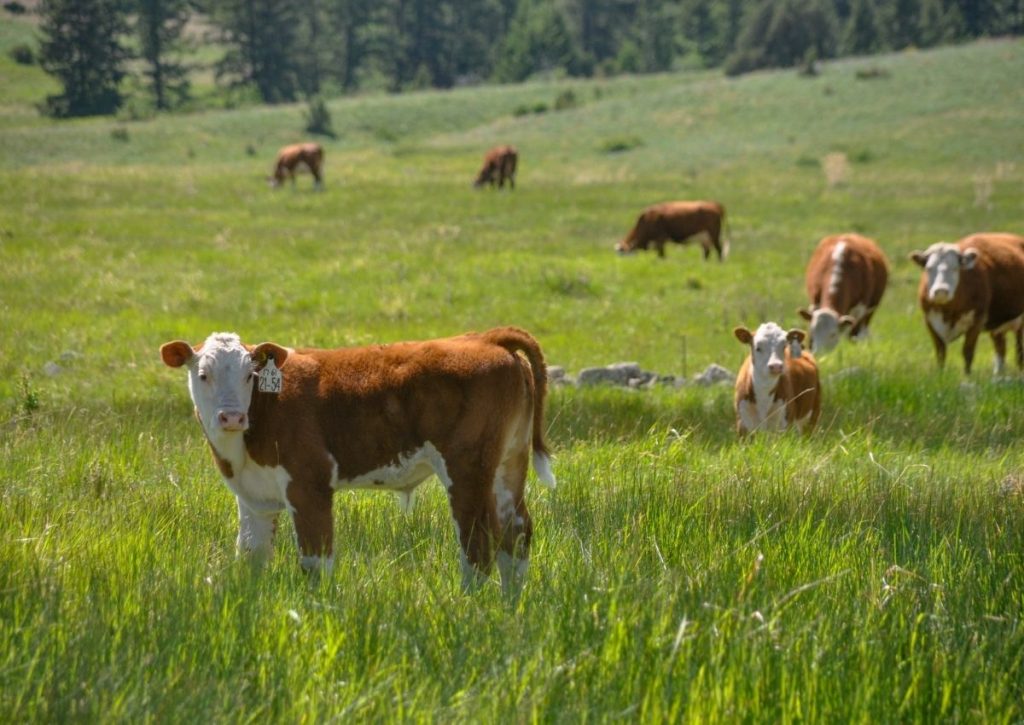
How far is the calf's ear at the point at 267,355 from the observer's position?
6.77 metres

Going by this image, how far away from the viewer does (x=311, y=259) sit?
22.2 metres

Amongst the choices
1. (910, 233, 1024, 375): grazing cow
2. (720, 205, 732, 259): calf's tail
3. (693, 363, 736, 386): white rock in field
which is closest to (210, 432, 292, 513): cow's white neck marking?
(693, 363, 736, 386): white rock in field

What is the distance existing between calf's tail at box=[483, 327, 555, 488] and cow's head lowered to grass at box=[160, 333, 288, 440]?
3.73 feet

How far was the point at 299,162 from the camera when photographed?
38594 mm

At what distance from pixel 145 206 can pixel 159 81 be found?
165 feet

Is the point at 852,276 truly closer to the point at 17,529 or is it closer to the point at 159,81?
the point at 17,529

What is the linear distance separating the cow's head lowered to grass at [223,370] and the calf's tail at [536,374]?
1.14 metres

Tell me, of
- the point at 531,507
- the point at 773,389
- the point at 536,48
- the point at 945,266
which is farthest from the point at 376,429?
the point at 536,48

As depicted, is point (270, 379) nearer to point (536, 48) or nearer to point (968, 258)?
point (968, 258)

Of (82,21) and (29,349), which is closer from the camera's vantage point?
(29,349)

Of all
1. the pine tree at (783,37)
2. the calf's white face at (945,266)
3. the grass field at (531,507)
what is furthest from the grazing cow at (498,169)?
the pine tree at (783,37)

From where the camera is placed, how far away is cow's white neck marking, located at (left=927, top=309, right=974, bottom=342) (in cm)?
1580

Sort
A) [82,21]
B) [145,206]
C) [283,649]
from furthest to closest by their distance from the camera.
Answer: [82,21], [145,206], [283,649]

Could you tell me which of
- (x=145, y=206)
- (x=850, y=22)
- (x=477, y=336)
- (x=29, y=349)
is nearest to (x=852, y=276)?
(x=29, y=349)
